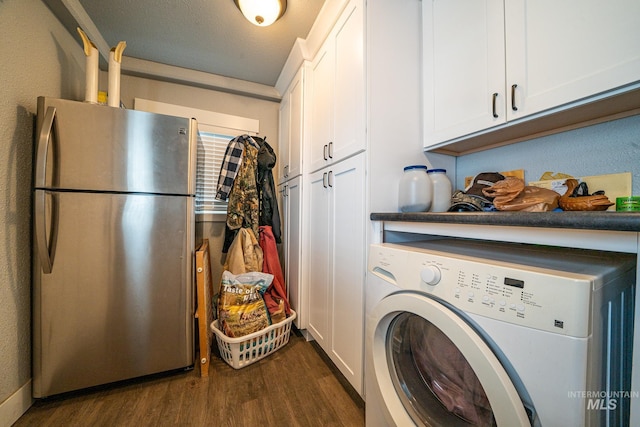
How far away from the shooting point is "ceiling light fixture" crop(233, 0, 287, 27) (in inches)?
51.8

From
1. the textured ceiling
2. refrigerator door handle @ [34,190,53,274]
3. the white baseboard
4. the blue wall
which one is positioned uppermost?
the textured ceiling

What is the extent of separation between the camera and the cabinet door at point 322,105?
1438 millimetres

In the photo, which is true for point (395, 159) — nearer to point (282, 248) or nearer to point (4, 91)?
point (282, 248)

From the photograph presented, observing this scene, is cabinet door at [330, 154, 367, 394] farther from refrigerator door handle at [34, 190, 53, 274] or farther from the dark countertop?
refrigerator door handle at [34, 190, 53, 274]

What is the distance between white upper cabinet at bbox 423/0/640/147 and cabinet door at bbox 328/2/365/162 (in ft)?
1.25

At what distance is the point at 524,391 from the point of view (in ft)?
1.60

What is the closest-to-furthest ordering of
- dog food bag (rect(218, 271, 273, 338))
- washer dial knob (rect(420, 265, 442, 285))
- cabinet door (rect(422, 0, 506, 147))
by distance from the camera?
washer dial knob (rect(420, 265, 442, 285))
cabinet door (rect(422, 0, 506, 147))
dog food bag (rect(218, 271, 273, 338))

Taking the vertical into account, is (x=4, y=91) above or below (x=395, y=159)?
above

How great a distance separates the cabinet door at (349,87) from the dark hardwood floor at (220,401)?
4.35 ft

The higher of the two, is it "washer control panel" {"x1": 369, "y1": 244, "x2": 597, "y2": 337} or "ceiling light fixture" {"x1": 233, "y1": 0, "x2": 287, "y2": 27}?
"ceiling light fixture" {"x1": 233, "y1": 0, "x2": 287, "y2": 27}

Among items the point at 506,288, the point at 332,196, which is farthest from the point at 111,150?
the point at 506,288

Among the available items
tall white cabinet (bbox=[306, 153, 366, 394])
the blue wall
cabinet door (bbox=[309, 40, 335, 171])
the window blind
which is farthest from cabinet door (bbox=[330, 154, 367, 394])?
the window blind

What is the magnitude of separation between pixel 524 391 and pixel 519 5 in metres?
1.30

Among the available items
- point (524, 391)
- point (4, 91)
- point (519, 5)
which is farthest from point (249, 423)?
point (519, 5)
